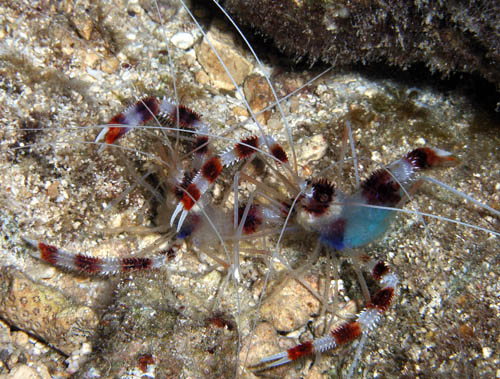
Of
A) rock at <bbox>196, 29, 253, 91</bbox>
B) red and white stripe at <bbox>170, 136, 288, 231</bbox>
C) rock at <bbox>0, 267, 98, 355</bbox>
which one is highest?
rock at <bbox>196, 29, 253, 91</bbox>

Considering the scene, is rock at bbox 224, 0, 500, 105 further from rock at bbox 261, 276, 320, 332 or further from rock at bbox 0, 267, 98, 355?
rock at bbox 0, 267, 98, 355

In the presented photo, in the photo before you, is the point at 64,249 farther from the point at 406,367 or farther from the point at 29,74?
the point at 406,367

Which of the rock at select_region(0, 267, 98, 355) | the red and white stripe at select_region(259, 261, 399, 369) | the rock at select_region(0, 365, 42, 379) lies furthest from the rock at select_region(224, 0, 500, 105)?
the rock at select_region(0, 365, 42, 379)

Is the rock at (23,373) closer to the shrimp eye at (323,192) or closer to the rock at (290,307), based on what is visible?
the rock at (290,307)

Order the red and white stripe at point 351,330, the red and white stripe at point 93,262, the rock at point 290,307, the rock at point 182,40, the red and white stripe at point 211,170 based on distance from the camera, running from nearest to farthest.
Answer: the red and white stripe at point 351,330 → the red and white stripe at point 211,170 → the red and white stripe at point 93,262 → the rock at point 290,307 → the rock at point 182,40

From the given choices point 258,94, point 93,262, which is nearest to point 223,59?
point 258,94

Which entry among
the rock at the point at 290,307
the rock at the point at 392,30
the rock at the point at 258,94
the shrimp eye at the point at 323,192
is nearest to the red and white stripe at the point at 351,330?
the rock at the point at 290,307

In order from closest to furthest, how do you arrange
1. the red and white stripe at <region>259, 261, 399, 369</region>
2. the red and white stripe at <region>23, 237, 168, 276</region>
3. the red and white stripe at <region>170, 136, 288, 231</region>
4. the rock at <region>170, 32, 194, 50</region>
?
the red and white stripe at <region>259, 261, 399, 369</region>, the red and white stripe at <region>170, 136, 288, 231</region>, the red and white stripe at <region>23, 237, 168, 276</region>, the rock at <region>170, 32, 194, 50</region>
